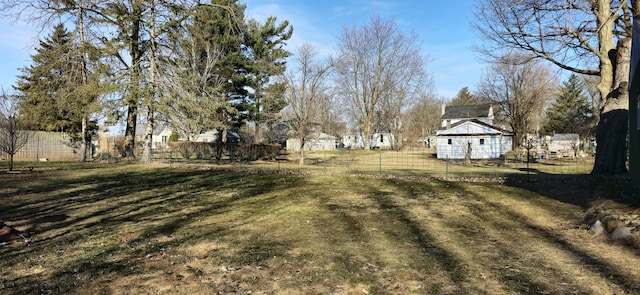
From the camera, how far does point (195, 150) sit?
25938mm

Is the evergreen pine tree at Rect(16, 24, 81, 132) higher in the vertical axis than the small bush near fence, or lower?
higher

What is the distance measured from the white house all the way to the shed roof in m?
28.4

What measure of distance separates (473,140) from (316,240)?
99.5 feet

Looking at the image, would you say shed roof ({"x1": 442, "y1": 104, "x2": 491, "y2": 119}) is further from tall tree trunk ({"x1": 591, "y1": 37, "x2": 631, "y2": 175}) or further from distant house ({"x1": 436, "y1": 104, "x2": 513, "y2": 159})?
tall tree trunk ({"x1": 591, "y1": 37, "x2": 631, "y2": 175})

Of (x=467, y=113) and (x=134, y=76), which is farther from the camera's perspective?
(x=467, y=113)

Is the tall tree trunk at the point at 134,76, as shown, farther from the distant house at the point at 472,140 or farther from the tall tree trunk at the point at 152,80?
the distant house at the point at 472,140

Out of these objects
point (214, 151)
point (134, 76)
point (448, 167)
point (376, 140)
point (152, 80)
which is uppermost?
point (134, 76)

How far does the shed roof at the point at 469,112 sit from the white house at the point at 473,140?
28393 mm

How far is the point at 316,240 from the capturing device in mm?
6301

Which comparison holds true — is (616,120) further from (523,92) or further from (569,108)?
(569,108)

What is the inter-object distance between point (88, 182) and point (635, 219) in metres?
15.8

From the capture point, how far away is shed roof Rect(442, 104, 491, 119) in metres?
60.4

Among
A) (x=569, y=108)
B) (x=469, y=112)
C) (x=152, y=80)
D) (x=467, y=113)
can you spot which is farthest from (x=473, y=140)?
(x=569, y=108)

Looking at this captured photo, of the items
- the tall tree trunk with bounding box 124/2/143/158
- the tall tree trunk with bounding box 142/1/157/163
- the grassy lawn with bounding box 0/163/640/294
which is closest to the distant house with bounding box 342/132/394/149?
the tall tree trunk with bounding box 124/2/143/158
